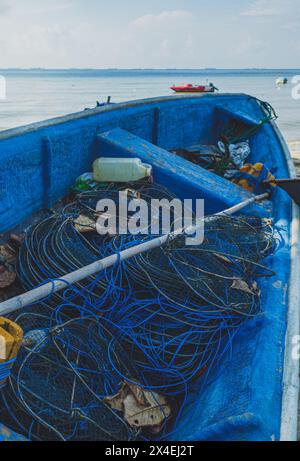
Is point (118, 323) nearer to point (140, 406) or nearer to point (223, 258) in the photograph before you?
point (140, 406)

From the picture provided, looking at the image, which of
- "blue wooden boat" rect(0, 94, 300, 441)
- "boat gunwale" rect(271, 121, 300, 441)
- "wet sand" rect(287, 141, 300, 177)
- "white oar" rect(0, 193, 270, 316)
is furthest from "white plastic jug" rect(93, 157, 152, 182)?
"wet sand" rect(287, 141, 300, 177)

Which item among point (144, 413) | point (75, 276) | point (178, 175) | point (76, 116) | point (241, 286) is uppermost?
point (76, 116)

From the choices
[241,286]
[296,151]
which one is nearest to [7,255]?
[241,286]

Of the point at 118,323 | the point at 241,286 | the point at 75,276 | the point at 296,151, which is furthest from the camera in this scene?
the point at 296,151

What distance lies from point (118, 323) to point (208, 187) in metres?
2.33

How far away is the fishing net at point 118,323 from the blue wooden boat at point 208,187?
8.6 inches

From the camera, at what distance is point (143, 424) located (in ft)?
8.47

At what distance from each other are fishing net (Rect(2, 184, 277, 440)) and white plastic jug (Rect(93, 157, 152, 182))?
1.17m

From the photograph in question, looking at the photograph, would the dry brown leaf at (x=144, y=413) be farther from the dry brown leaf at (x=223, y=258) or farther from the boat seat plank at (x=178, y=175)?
the boat seat plank at (x=178, y=175)

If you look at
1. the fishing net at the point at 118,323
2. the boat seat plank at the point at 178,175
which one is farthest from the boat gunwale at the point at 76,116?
the fishing net at the point at 118,323

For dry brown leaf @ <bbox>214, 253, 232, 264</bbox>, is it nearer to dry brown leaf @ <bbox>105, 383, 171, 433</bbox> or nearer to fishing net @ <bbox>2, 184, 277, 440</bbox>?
fishing net @ <bbox>2, 184, 277, 440</bbox>

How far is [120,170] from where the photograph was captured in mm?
5082

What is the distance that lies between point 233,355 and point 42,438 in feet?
3.88
